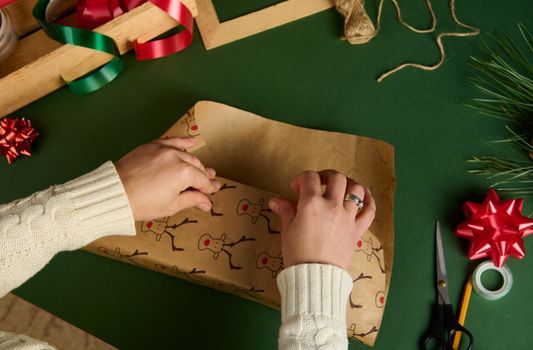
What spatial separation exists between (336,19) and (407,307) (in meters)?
0.49

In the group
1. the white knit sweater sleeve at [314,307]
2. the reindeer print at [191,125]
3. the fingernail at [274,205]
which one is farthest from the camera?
the reindeer print at [191,125]

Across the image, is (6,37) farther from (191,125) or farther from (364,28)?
(364,28)

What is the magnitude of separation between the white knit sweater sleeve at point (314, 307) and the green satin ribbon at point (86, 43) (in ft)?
1.57

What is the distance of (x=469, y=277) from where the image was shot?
2.42 ft

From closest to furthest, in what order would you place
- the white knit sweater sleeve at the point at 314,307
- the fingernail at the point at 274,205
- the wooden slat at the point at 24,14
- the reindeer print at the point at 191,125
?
the white knit sweater sleeve at the point at 314,307 → the fingernail at the point at 274,205 → the reindeer print at the point at 191,125 → the wooden slat at the point at 24,14

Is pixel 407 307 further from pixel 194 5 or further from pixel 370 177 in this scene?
pixel 194 5

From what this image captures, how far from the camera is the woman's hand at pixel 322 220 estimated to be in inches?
24.1

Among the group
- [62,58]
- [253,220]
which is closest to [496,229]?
[253,220]

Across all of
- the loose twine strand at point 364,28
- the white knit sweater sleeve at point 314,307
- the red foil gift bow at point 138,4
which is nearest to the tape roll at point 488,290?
the white knit sweater sleeve at point 314,307

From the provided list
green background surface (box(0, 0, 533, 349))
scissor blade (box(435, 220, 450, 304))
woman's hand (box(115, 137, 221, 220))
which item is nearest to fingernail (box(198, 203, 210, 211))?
woman's hand (box(115, 137, 221, 220))

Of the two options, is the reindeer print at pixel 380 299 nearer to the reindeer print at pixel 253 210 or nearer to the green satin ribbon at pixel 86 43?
the reindeer print at pixel 253 210

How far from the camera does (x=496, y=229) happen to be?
0.72 meters

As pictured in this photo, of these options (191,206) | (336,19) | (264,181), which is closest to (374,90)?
(336,19)

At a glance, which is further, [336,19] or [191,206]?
[336,19]
